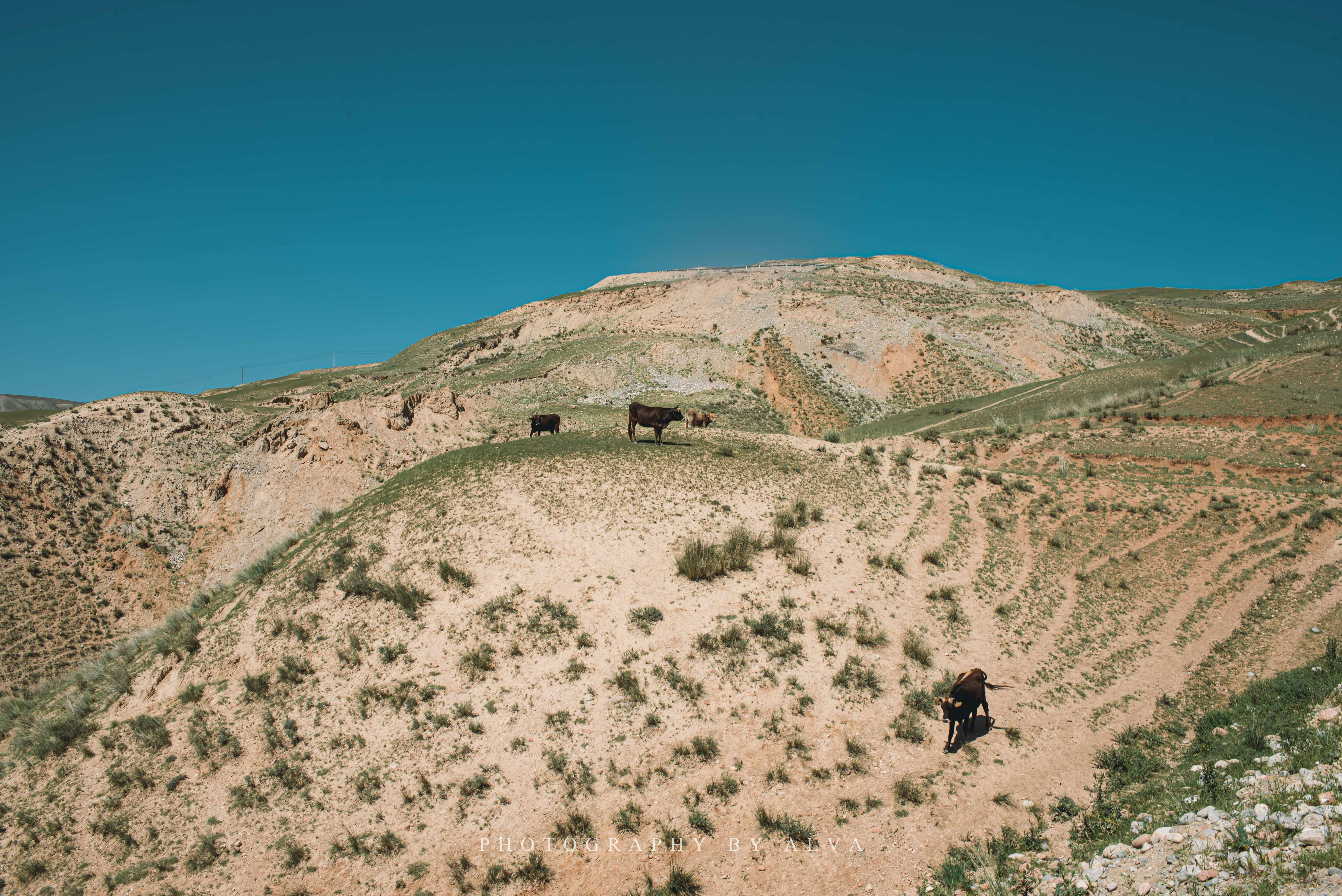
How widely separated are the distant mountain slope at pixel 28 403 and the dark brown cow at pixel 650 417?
2621 inches

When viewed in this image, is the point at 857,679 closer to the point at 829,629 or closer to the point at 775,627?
the point at 829,629

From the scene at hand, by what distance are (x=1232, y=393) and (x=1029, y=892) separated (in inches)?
1416

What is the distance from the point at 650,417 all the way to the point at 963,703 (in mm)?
14114

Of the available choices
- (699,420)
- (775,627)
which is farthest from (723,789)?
(699,420)

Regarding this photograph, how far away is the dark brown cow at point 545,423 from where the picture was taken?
26.0 meters

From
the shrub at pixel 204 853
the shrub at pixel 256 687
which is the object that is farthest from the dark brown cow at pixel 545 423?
the shrub at pixel 204 853

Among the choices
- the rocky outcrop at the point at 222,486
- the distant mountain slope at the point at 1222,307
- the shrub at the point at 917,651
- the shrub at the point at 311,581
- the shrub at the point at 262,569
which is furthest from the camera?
the distant mountain slope at the point at 1222,307

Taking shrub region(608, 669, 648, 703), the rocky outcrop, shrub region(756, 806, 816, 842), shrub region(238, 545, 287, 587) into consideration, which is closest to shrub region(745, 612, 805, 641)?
shrub region(608, 669, 648, 703)

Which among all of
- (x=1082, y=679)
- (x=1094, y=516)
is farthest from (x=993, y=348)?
(x=1082, y=679)

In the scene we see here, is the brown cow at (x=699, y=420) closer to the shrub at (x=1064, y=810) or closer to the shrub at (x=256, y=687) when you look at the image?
the shrub at (x=256, y=687)

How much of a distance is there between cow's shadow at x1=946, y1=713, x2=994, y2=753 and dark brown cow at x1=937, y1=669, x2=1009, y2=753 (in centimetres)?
1

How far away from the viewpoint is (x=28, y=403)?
64.0m

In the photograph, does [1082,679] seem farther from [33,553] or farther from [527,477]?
[33,553]

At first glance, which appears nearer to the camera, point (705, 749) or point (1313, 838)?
point (1313, 838)
